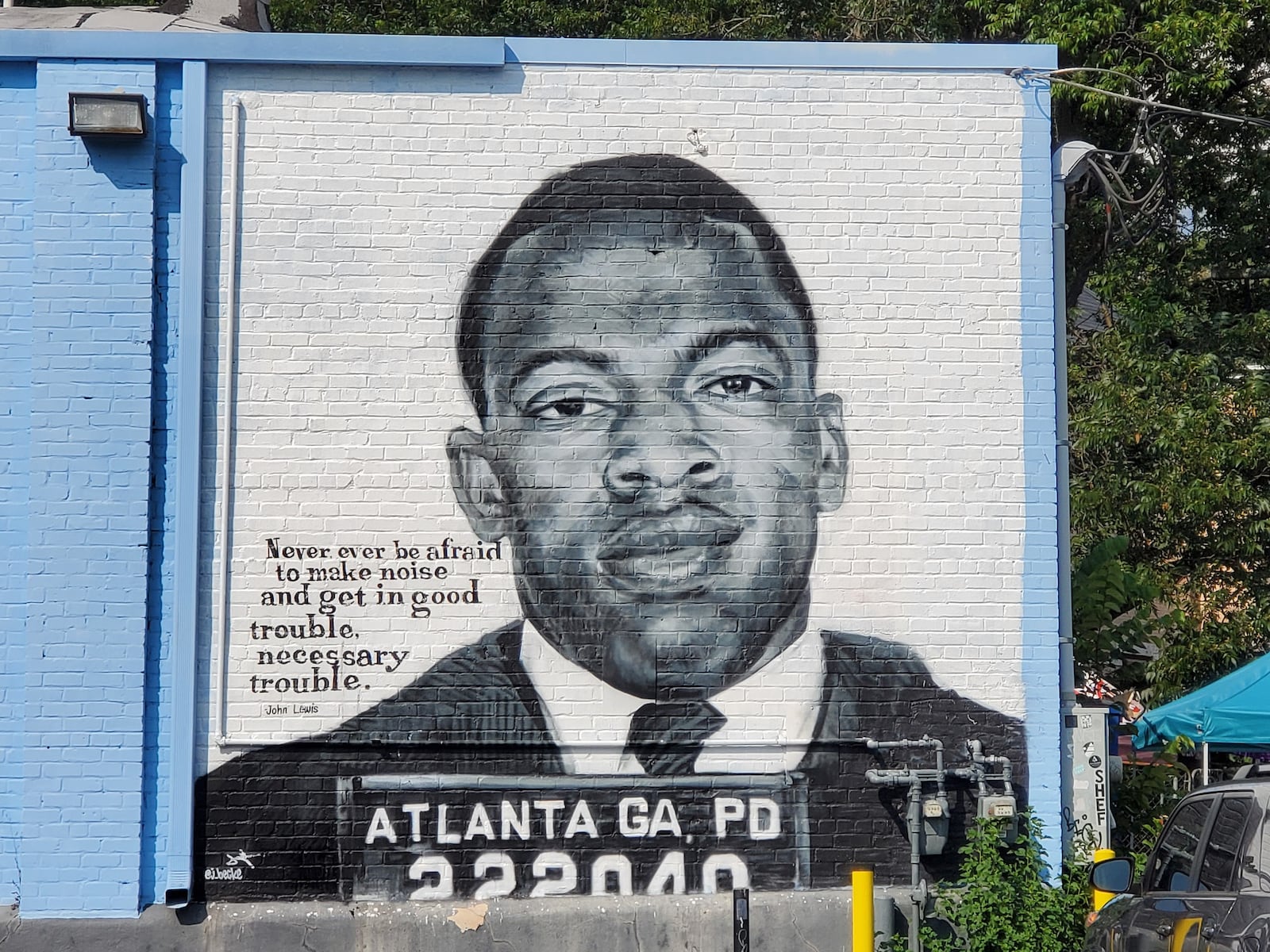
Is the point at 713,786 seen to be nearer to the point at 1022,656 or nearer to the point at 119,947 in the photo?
the point at 1022,656

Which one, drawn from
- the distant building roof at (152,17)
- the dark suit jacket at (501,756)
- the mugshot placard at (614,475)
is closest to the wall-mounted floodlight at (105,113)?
the mugshot placard at (614,475)

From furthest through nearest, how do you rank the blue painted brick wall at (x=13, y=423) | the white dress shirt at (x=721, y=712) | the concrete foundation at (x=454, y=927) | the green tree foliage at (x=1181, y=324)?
1. the green tree foliage at (x=1181, y=324)
2. the white dress shirt at (x=721, y=712)
3. the blue painted brick wall at (x=13, y=423)
4. the concrete foundation at (x=454, y=927)

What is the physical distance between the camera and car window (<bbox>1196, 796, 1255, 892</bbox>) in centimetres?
475

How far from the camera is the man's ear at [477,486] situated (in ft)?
26.5

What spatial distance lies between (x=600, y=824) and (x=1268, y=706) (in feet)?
16.4

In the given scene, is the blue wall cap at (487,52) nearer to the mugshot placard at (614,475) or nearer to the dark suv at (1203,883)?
the mugshot placard at (614,475)

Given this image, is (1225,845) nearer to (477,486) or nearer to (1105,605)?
(477,486)

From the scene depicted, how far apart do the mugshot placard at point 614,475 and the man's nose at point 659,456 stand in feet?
0.07

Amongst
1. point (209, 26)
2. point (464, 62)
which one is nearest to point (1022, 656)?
point (464, 62)

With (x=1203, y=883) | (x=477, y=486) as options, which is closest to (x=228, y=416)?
(x=477, y=486)

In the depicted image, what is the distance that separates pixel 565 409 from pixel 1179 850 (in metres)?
4.33

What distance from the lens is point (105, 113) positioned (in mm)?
7867

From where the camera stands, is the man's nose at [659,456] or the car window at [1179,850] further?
the man's nose at [659,456]

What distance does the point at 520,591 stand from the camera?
806 centimetres
